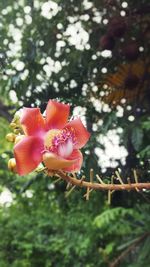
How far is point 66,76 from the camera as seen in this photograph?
1.45 meters

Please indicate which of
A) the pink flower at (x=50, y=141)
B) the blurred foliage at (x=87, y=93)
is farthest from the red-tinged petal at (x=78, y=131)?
the blurred foliage at (x=87, y=93)

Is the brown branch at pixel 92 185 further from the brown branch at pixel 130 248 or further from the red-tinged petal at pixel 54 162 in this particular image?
the brown branch at pixel 130 248

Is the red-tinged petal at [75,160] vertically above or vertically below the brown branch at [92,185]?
above

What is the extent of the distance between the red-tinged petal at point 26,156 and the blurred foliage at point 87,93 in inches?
12.8

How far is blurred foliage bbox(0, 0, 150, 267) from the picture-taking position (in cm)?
124

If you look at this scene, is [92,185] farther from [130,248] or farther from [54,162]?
[130,248]

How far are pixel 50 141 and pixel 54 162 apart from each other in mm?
27

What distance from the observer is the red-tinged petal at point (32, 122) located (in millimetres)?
521

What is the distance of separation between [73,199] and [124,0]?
29.2 inches

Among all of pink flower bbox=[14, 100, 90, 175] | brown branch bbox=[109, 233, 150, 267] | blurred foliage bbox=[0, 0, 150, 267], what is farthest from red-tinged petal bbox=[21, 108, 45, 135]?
brown branch bbox=[109, 233, 150, 267]

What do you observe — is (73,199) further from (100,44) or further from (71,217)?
(100,44)

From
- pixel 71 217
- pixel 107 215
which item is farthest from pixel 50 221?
pixel 107 215

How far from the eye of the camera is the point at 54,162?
19.7 inches

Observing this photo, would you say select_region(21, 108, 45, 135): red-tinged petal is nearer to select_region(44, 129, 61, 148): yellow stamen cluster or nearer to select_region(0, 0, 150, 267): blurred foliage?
select_region(44, 129, 61, 148): yellow stamen cluster
